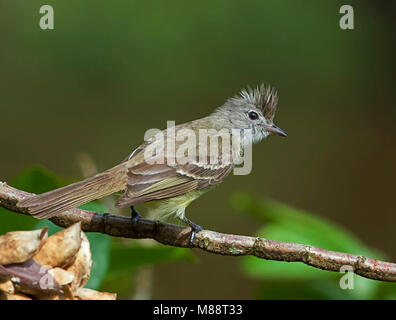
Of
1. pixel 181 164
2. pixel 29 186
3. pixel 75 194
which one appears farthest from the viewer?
pixel 181 164

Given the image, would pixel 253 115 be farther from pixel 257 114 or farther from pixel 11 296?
pixel 11 296

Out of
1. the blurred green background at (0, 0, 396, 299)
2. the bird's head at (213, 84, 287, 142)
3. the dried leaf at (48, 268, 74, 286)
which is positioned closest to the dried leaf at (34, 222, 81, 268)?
the dried leaf at (48, 268, 74, 286)

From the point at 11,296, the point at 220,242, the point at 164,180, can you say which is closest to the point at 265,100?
the point at 164,180

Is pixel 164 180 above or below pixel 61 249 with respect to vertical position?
below

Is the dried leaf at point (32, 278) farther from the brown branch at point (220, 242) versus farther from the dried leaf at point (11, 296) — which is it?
the brown branch at point (220, 242)

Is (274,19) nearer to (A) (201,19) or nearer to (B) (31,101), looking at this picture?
(A) (201,19)

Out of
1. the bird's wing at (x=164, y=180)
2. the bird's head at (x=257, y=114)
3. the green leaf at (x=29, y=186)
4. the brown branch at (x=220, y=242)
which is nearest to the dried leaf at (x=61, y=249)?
the brown branch at (x=220, y=242)

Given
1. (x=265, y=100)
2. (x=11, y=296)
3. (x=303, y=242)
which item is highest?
(x=265, y=100)
